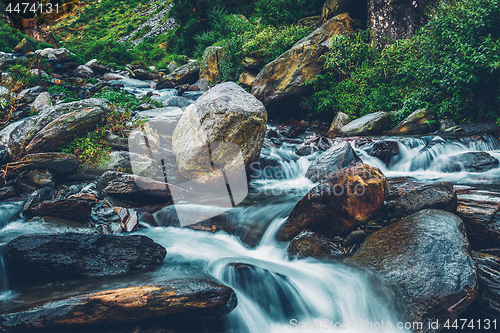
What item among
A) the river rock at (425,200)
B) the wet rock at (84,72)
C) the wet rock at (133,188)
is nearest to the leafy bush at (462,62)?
the river rock at (425,200)

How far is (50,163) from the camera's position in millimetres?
6559

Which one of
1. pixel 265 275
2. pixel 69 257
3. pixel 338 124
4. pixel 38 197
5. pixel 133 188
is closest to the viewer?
pixel 69 257

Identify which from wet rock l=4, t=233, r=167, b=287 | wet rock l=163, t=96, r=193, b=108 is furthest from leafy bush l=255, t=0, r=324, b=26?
wet rock l=4, t=233, r=167, b=287

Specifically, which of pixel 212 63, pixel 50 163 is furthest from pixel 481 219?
pixel 212 63

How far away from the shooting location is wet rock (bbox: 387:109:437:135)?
29.7 feet

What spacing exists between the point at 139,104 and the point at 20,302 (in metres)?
8.52

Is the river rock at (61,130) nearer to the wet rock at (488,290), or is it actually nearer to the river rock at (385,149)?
the river rock at (385,149)

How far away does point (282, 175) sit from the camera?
8.05 m

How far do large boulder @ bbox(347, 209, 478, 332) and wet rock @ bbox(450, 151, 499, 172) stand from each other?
3721 mm

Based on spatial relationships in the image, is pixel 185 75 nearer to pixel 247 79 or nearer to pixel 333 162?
pixel 247 79

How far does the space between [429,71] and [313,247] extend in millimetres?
8320

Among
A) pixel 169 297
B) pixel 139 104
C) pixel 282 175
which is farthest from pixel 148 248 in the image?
pixel 139 104

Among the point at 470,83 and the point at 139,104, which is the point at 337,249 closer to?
the point at 470,83

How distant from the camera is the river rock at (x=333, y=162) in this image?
621 cm
